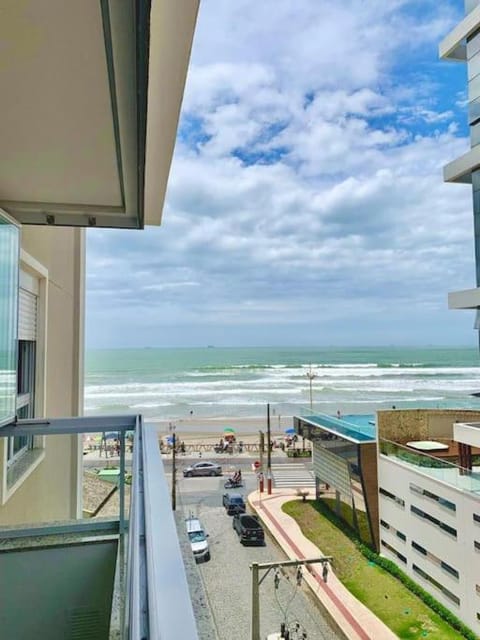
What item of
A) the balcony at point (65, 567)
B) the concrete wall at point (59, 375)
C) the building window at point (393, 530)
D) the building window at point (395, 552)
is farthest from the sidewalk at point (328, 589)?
the balcony at point (65, 567)

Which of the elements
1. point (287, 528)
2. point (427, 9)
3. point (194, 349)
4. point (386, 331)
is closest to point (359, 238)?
point (386, 331)

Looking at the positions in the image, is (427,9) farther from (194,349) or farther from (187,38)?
(194,349)

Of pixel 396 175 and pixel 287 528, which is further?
pixel 396 175

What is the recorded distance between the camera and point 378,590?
7199mm

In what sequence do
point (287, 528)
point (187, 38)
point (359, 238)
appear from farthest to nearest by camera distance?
point (359, 238) → point (287, 528) → point (187, 38)

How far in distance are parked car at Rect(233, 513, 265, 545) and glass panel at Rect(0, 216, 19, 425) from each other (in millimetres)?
7978

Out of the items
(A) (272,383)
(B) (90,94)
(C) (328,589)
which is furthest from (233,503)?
(A) (272,383)

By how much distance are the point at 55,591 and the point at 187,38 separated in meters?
2.62

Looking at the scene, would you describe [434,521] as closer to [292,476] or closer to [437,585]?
[437,585]

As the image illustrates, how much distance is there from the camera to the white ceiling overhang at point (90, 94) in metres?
1.12

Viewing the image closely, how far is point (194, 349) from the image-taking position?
2012 inches

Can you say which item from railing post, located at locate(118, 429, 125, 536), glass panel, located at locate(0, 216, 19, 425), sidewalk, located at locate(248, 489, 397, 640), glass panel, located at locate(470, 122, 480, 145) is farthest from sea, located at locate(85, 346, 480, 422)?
railing post, located at locate(118, 429, 125, 536)

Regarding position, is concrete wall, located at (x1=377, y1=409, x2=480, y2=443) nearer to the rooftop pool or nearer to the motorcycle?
the rooftop pool

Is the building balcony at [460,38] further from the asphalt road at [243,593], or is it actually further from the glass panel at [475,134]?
the asphalt road at [243,593]
